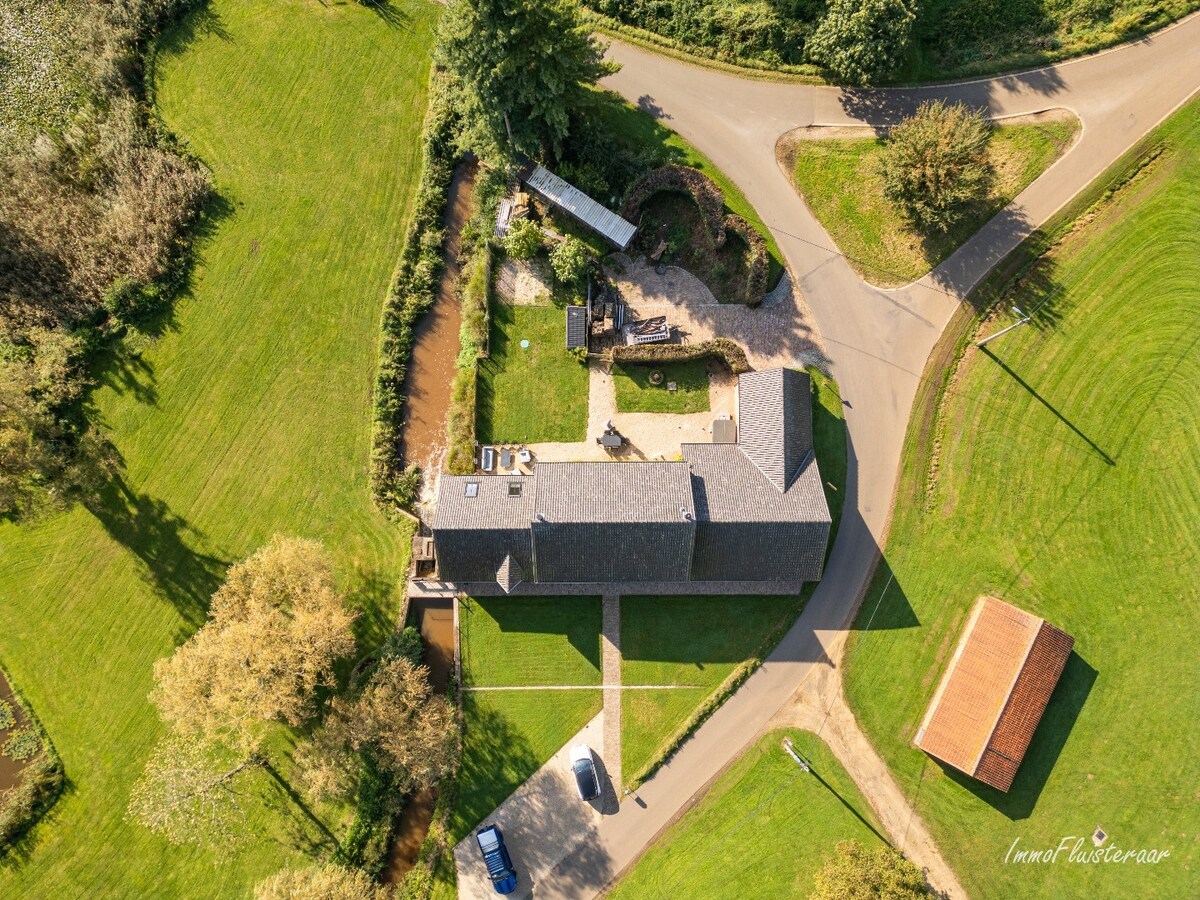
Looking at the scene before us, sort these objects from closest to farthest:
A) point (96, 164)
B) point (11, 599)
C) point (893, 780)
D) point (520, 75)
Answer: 1. point (520, 75)
2. point (893, 780)
3. point (11, 599)
4. point (96, 164)

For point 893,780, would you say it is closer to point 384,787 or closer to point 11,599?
point 384,787

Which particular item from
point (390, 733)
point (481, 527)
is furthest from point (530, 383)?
point (390, 733)

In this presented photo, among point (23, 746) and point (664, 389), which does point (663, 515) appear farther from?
point (23, 746)

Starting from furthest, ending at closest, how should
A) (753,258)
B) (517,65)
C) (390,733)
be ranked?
(753,258) → (517,65) → (390,733)

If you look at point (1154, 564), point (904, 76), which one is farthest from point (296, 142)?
point (1154, 564)

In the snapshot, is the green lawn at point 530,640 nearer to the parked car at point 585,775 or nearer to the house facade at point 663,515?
the house facade at point 663,515

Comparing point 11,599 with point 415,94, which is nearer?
point 11,599

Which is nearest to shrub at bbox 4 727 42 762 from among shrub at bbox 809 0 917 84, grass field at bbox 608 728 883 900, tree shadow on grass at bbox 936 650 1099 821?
grass field at bbox 608 728 883 900
